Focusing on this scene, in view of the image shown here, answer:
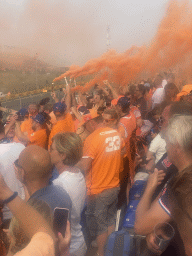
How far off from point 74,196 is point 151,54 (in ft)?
35.6

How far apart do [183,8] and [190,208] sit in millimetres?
12033

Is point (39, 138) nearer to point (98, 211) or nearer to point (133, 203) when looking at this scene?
point (98, 211)

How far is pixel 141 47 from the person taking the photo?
1177 centimetres

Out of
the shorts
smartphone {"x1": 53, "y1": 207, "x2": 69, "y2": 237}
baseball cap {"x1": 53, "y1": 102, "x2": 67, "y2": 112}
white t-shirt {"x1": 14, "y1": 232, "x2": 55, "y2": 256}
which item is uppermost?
baseball cap {"x1": 53, "y1": 102, "x2": 67, "y2": 112}

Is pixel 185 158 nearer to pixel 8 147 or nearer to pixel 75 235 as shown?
pixel 75 235

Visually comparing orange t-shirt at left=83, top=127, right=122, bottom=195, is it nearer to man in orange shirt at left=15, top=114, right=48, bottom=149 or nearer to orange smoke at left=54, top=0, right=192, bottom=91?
man in orange shirt at left=15, top=114, right=48, bottom=149

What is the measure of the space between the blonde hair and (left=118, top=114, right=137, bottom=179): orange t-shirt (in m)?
1.94

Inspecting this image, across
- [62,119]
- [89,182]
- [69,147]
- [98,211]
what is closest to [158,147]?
[89,182]

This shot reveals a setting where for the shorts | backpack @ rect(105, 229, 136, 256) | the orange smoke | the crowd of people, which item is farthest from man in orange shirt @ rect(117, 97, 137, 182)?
the orange smoke

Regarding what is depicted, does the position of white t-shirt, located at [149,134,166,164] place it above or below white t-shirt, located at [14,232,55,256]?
below

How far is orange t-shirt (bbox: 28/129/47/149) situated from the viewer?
4.63 meters

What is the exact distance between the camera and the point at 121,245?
2066 millimetres

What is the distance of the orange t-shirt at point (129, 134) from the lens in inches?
179

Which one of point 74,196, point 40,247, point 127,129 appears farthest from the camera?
point 127,129
